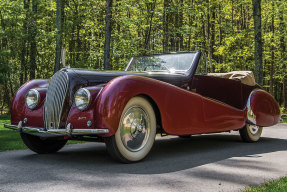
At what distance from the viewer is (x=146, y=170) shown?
3855 millimetres

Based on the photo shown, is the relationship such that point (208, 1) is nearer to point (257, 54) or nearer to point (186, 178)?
point (257, 54)

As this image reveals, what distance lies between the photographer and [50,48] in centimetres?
2045

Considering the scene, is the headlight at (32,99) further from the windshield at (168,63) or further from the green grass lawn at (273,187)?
the green grass lawn at (273,187)

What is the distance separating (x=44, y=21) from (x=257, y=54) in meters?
12.6

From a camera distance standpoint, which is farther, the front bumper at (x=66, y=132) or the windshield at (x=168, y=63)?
the windshield at (x=168, y=63)

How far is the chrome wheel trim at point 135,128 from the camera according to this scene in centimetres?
425

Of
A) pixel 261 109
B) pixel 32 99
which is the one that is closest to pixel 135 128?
pixel 32 99

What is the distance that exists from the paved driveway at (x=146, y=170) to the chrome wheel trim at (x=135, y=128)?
26 centimetres

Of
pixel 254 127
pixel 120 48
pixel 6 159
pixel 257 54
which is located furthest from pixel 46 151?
pixel 120 48

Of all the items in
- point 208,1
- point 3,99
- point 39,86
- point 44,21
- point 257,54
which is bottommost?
point 3,99

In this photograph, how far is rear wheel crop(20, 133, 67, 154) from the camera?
4.96m

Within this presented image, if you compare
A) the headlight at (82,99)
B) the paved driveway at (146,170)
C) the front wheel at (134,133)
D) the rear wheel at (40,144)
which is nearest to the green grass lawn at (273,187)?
the paved driveway at (146,170)

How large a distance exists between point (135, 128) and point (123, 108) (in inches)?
15.8

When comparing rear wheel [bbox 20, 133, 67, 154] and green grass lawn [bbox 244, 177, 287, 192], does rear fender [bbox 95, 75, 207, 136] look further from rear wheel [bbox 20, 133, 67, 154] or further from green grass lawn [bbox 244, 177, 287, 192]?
green grass lawn [bbox 244, 177, 287, 192]
